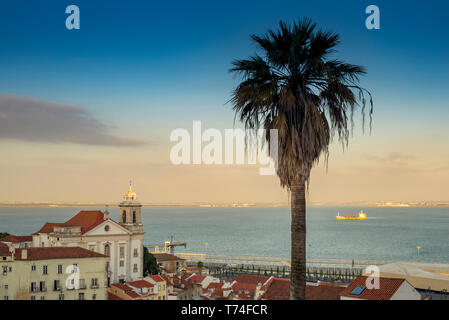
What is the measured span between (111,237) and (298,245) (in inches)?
1960

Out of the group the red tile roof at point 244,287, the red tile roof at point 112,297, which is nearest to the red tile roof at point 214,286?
the red tile roof at point 244,287

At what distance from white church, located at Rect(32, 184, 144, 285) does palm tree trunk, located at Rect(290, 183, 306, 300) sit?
46872 millimetres

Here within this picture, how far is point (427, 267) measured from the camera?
2307 inches

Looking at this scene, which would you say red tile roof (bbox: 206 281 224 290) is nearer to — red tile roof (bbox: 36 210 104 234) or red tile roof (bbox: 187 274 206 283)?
red tile roof (bbox: 187 274 206 283)

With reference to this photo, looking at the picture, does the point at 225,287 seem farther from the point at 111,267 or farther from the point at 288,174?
the point at 288,174

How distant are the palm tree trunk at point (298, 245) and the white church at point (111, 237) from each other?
46.9 m

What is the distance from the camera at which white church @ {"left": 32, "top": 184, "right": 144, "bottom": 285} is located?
52000 mm

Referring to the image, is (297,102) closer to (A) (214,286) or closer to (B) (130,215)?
(A) (214,286)

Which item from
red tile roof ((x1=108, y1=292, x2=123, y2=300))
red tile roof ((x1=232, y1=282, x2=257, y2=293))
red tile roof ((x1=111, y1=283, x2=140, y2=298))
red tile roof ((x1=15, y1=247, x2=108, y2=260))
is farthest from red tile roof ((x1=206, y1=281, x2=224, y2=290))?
red tile roof ((x1=15, y1=247, x2=108, y2=260))

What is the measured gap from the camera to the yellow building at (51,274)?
3281cm

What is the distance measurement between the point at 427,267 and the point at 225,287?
34.5 metres

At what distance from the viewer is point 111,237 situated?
5550 centimetres
